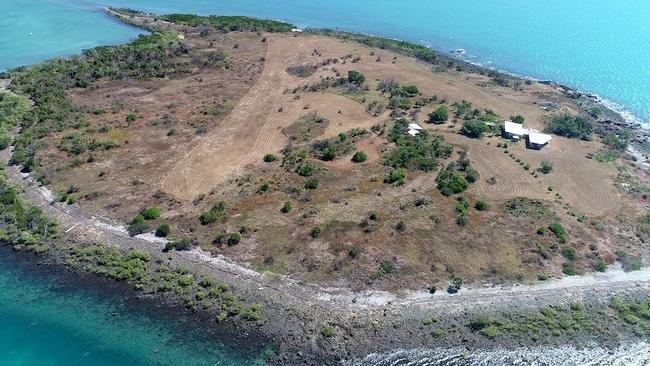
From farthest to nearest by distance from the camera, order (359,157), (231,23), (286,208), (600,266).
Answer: (231,23) < (359,157) < (286,208) < (600,266)

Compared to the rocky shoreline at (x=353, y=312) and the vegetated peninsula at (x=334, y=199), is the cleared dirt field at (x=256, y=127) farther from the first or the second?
the rocky shoreline at (x=353, y=312)

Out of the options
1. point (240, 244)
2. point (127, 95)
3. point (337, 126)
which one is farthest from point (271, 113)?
point (240, 244)

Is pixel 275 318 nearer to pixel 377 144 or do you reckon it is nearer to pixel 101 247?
pixel 101 247

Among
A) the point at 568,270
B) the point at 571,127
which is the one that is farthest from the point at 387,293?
the point at 571,127

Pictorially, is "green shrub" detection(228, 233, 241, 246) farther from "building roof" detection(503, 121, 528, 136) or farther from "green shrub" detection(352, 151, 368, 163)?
"building roof" detection(503, 121, 528, 136)

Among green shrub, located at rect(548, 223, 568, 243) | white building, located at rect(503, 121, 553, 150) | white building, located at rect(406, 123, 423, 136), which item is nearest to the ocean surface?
green shrub, located at rect(548, 223, 568, 243)

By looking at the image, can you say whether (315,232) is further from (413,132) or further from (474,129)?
(474,129)
